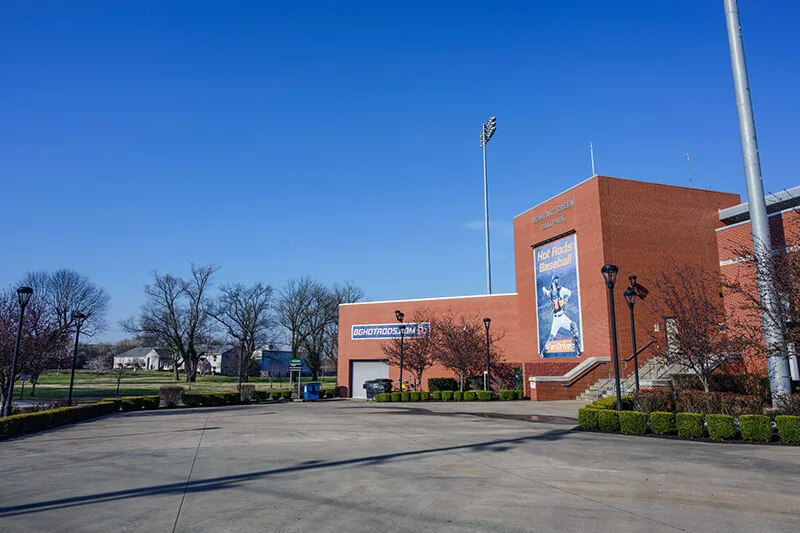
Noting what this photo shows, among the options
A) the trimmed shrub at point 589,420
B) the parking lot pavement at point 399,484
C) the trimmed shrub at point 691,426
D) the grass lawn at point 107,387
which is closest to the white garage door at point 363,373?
the grass lawn at point 107,387

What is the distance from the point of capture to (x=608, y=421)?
49.0 ft

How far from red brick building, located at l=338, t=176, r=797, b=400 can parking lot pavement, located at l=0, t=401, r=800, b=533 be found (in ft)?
53.8

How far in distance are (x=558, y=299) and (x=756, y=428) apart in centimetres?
2100

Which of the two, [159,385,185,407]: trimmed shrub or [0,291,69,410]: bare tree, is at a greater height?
[0,291,69,410]: bare tree

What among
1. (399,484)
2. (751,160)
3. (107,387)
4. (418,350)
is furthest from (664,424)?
(107,387)

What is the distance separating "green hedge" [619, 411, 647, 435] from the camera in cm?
1443

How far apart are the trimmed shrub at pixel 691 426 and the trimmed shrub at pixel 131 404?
82.8 ft

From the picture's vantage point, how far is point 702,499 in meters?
7.16

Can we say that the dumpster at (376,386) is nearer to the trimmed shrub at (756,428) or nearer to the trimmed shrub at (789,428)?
the trimmed shrub at (756,428)

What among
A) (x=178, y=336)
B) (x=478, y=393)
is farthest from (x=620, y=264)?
(x=178, y=336)

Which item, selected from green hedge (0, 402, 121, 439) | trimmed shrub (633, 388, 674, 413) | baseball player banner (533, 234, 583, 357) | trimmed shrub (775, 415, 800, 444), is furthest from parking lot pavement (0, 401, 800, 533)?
baseball player banner (533, 234, 583, 357)

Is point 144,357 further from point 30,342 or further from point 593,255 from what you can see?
point 593,255

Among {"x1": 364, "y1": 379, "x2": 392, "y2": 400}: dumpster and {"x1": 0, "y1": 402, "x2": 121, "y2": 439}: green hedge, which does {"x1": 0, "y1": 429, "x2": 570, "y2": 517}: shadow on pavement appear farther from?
{"x1": 364, "y1": 379, "x2": 392, "y2": 400}: dumpster

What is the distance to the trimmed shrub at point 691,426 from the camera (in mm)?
13281
